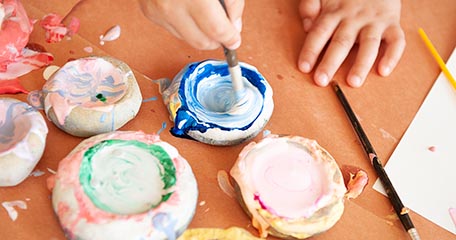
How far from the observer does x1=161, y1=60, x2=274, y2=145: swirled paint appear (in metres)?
1.03

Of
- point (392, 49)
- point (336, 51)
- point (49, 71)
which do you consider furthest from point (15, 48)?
point (392, 49)

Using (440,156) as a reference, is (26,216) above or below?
below

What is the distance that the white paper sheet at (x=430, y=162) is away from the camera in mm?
1039

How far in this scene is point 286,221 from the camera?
2.98 feet

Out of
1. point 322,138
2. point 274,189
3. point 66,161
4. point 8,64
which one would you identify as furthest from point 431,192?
point 8,64

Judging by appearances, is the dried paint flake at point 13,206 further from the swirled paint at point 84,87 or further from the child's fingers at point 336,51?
the child's fingers at point 336,51

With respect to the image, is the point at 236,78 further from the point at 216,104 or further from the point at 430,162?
the point at 430,162

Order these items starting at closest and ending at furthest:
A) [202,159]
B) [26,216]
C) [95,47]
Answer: [26,216]
[202,159]
[95,47]

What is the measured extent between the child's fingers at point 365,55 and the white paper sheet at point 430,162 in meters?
0.14

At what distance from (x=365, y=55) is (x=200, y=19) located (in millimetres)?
482

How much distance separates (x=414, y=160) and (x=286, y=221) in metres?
0.35

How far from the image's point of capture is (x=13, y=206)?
91 centimetres

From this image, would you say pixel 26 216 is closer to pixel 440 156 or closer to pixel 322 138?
pixel 322 138

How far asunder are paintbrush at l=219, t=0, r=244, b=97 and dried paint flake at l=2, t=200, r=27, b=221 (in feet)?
1.41
